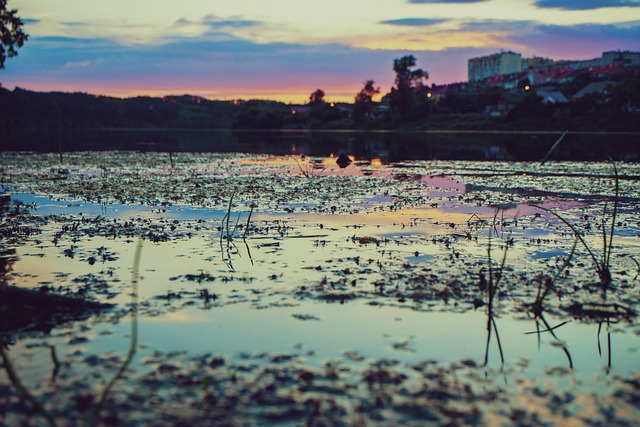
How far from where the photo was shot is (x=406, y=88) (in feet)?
431

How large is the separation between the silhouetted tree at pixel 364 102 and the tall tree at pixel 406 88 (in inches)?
294

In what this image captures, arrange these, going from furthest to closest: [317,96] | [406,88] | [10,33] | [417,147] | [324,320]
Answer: [317,96]
[406,88]
[417,147]
[10,33]
[324,320]

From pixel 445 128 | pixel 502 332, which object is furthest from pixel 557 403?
pixel 445 128

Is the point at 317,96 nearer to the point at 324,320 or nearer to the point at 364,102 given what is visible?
the point at 364,102

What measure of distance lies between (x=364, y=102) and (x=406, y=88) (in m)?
12.0

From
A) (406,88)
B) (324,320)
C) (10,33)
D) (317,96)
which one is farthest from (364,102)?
(324,320)

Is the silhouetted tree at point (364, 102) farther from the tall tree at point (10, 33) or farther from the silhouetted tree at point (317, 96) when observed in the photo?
the tall tree at point (10, 33)

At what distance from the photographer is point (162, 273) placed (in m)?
9.91

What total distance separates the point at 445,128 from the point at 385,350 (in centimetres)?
11370

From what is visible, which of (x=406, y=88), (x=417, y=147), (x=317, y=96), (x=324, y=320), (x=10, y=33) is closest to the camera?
(x=324, y=320)

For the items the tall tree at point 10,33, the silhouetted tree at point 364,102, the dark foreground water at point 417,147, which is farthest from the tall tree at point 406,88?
the tall tree at point 10,33

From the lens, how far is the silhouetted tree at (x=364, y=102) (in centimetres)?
13888

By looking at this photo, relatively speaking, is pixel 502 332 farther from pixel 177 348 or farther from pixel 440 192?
pixel 440 192

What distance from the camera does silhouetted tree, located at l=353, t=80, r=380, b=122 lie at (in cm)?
13888
